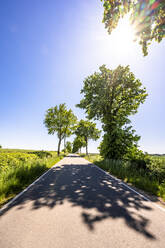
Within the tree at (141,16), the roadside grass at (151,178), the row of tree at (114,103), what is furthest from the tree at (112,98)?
the tree at (141,16)

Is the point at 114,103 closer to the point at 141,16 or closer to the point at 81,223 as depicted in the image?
the point at 141,16

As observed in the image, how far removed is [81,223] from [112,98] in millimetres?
15897

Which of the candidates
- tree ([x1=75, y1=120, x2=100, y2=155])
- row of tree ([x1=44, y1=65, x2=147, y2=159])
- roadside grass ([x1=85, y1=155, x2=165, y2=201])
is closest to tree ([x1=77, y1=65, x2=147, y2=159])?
row of tree ([x1=44, y1=65, x2=147, y2=159])

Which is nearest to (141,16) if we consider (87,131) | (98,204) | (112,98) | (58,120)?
(98,204)

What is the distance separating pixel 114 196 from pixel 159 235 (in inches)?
84.6

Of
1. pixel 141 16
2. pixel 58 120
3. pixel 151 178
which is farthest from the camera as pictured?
pixel 58 120

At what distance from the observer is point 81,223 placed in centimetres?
286

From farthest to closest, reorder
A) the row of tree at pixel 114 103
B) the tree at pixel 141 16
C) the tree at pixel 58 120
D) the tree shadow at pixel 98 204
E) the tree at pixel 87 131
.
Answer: the tree at pixel 87 131
the tree at pixel 58 120
the row of tree at pixel 114 103
the tree at pixel 141 16
the tree shadow at pixel 98 204

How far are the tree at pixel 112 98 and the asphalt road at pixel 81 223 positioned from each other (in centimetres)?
1099

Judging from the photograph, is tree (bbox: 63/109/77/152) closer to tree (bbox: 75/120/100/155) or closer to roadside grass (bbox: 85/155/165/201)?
tree (bbox: 75/120/100/155)

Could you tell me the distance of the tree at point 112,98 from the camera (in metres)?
15.0

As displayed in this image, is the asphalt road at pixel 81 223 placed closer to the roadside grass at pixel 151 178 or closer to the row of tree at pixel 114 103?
the roadside grass at pixel 151 178

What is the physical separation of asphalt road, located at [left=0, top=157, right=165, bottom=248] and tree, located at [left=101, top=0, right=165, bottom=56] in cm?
814

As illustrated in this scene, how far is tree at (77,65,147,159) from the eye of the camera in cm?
1505
